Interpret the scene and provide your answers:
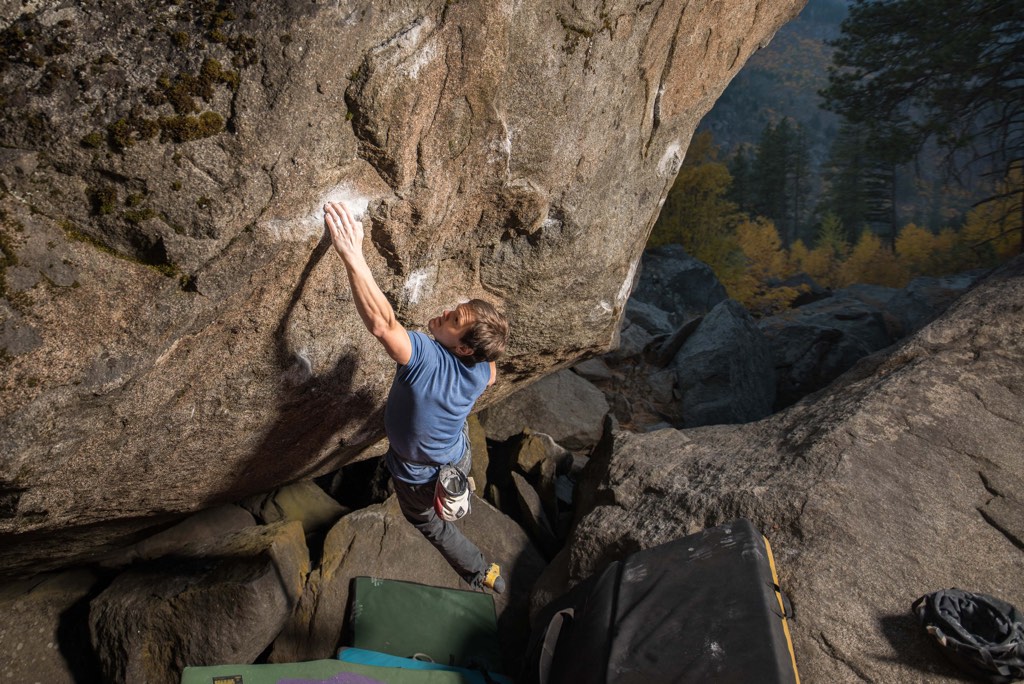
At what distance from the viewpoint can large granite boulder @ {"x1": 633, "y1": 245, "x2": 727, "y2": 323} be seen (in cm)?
2078

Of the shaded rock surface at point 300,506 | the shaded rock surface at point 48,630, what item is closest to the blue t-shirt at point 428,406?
the shaded rock surface at point 300,506

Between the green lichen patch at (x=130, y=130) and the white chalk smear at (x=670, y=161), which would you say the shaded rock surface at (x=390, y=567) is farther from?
the green lichen patch at (x=130, y=130)

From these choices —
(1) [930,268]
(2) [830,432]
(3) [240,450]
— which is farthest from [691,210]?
(3) [240,450]

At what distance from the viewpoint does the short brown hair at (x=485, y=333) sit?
3939 millimetres

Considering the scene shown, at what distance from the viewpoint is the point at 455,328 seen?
4020mm

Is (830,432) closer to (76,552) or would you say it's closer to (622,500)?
(622,500)

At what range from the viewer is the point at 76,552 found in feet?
16.7

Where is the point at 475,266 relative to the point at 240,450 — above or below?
above

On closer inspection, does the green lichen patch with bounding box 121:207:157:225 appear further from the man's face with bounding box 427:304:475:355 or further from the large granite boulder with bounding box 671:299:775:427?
the large granite boulder with bounding box 671:299:775:427

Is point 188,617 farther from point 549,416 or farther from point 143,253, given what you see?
point 549,416

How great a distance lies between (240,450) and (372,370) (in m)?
1.05

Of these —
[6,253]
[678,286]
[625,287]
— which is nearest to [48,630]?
[6,253]

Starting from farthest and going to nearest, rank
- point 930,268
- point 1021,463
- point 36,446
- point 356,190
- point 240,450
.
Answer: point 930,268 < point 1021,463 < point 240,450 < point 356,190 < point 36,446

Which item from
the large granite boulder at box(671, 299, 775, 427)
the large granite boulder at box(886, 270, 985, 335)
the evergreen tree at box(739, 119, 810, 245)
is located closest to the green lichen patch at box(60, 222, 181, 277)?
the large granite boulder at box(671, 299, 775, 427)
